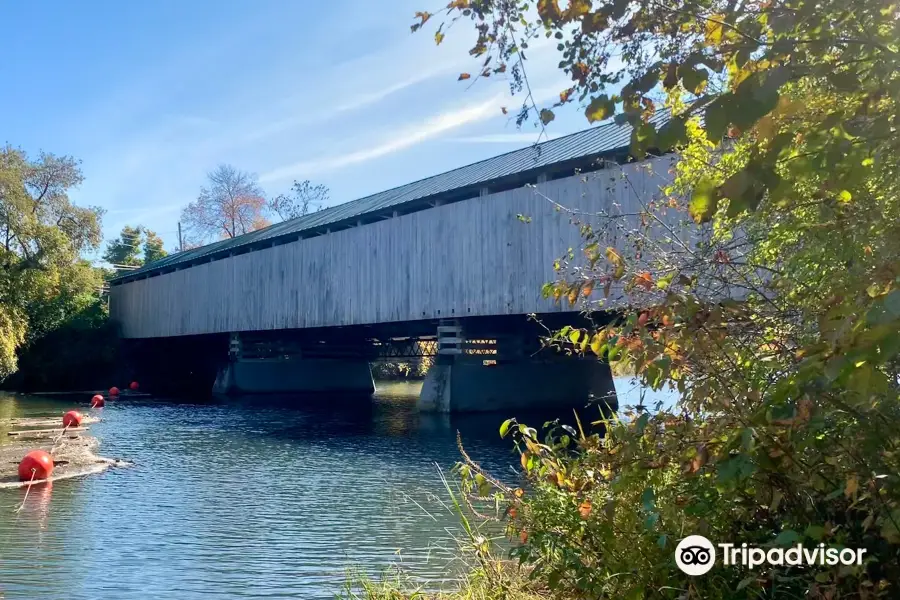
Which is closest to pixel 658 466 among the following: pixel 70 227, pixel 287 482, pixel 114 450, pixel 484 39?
pixel 484 39

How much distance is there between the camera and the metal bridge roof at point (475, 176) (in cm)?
1331

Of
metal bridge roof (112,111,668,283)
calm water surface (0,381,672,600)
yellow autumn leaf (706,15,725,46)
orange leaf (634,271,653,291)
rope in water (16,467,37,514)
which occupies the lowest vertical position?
calm water surface (0,381,672,600)

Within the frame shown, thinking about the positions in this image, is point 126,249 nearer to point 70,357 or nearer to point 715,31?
point 70,357

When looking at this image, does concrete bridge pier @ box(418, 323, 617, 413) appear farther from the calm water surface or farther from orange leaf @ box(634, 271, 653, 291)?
orange leaf @ box(634, 271, 653, 291)

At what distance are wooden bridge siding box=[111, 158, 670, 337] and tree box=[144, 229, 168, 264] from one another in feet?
69.4

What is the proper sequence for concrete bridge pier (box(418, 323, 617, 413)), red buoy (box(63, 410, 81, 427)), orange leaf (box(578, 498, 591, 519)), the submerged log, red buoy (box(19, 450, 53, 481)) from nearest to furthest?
orange leaf (box(578, 498, 591, 519)), red buoy (box(19, 450, 53, 481)), the submerged log, red buoy (box(63, 410, 81, 427)), concrete bridge pier (box(418, 323, 617, 413))

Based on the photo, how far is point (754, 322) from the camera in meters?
2.87

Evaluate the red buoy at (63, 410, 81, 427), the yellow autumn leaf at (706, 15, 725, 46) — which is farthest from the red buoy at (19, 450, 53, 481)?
the yellow autumn leaf at (706, 15, 725, 46)

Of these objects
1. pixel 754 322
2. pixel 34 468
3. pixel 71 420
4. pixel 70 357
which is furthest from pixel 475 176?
pixel 70 357

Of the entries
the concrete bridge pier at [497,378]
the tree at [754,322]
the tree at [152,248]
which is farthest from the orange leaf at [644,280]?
the tree at [152,248]

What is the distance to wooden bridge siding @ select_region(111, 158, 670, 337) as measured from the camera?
13633 millimetres

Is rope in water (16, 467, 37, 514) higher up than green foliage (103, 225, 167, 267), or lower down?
lower down

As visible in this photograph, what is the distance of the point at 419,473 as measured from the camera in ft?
32.9

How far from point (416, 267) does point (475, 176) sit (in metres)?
2.38
